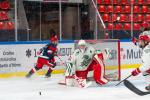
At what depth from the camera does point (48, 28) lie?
14.5 meters

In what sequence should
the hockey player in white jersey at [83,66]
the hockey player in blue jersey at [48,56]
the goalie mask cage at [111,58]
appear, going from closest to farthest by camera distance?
the hockey player in white jersey at [83,66], the goalie mask cage at [111,58], the hockey player in blue jersey at [48,56]

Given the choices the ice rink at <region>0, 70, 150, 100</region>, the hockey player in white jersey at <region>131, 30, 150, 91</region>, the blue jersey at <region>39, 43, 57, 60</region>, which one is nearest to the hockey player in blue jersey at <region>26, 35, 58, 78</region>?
the blue jersey at <region>39, 43, 57, 60</region>

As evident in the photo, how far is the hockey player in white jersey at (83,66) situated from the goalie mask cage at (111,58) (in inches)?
19.6

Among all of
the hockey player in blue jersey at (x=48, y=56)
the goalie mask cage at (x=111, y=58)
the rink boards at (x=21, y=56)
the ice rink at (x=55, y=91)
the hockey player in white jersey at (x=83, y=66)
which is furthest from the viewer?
the rink boards at (x=21, y=56)

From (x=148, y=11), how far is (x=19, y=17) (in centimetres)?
517

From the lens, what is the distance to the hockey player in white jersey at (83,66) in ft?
30.2

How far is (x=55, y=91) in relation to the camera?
8531 millimetres

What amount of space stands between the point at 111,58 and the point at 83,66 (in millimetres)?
1371

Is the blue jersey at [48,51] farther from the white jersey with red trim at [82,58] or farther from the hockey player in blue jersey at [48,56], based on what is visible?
the white jersey with red trim at [82,58]

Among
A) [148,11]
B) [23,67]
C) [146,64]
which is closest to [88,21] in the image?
[148,11]

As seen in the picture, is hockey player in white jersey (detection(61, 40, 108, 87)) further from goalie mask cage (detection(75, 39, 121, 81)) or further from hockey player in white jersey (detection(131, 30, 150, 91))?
hockey player in white jersey (detection(131, 30, 150, 91))

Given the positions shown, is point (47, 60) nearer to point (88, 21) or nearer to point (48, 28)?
point (48, 28)

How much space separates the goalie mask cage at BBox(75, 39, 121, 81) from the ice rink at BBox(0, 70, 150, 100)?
0.84ft

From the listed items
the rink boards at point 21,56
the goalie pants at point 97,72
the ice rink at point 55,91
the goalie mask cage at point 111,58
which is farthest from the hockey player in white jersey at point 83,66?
the rink boards at point 21,56
